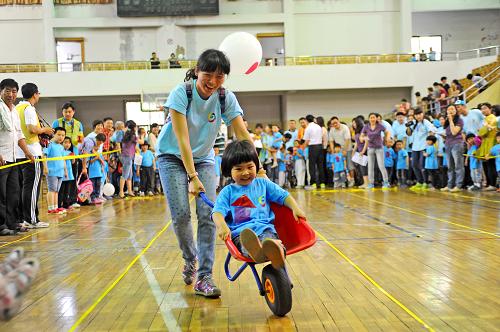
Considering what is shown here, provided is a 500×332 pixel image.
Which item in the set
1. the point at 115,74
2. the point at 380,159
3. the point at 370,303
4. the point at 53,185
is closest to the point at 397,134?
the point at 380,159

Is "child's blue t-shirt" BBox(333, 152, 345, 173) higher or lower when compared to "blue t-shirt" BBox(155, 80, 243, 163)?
lower

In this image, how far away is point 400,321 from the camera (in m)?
2.87

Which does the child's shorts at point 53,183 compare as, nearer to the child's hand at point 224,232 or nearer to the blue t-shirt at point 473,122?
the child's hand at point 224,232

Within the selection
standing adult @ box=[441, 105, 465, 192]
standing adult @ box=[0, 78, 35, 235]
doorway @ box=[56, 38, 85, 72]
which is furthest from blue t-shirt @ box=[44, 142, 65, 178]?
doorway @ box=[56, 38, 85, 72]

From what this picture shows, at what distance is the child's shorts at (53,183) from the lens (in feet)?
29.9

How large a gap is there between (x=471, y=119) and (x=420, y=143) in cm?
110

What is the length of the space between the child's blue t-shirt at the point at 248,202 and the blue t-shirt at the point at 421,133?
9011 mm

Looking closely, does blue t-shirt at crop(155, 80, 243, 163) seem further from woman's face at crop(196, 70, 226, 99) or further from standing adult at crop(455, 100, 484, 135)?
standing adult at crop(455, 100, 484, 135)

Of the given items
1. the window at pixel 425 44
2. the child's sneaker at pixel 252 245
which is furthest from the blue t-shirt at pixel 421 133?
the window at pixel 425 44

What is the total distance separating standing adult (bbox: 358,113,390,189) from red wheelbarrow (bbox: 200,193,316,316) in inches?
354

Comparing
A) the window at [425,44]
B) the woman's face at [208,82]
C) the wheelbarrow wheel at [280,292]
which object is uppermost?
the window at [425,44]

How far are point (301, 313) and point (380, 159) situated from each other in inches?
366

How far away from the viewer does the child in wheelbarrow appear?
3.25 m

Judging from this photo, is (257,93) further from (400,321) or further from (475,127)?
(400,321)
